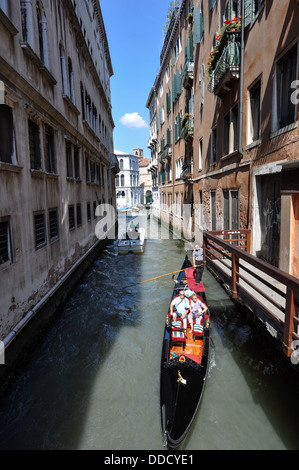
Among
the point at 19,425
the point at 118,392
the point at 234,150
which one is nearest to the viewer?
the point at 19,425

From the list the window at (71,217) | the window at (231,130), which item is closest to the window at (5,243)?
the window at (71,217)

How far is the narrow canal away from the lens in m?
4.15

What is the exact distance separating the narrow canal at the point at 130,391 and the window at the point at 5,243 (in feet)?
7.78

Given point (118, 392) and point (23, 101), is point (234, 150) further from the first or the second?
point (118, 392)

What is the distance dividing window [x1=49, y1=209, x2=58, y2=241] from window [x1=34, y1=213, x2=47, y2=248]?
634 mm

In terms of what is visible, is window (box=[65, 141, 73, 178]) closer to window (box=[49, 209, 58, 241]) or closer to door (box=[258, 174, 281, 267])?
window (box=[49, 209, 58, 241])

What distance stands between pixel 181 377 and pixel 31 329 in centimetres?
367

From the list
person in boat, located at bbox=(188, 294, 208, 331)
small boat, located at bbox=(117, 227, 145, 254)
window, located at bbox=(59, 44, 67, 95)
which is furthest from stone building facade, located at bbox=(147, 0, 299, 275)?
window, located at bbox=(59, 44, 67, 95)

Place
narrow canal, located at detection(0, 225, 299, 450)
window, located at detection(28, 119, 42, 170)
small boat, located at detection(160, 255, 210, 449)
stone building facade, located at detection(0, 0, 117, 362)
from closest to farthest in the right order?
small boat, located at detection(160, 255, 210, 449) → narrow canal, located at detection(0, 225, 299, 450) → stone building facade, located at detection(0, 0, 117, 362) → window, located at detection(28, 119, 42, 170)

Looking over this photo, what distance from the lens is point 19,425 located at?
14.4 ft

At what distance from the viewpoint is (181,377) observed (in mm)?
4348

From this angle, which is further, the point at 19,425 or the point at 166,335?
the point at 166,335
